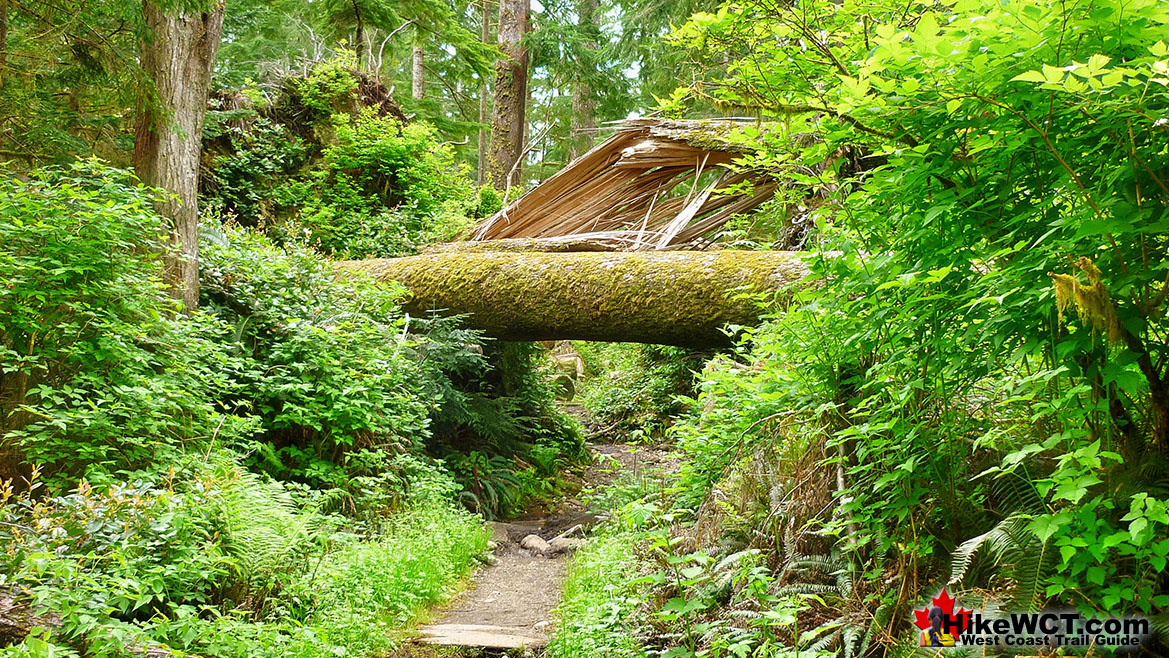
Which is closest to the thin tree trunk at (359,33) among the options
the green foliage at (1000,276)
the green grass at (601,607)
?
the green grass at (601,607)

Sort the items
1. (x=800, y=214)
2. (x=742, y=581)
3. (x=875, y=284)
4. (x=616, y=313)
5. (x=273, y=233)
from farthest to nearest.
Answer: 1. (x=273, y=233)
2. (x=800, y=214)
3. (x=616, y=313)
4. (x=742, y=581)
5. (x=875, y=284)

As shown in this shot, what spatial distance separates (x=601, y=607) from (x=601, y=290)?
12.6 feet

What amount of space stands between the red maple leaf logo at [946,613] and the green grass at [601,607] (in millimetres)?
1310

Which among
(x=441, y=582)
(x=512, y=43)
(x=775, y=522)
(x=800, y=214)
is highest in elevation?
(x=512, y=43)

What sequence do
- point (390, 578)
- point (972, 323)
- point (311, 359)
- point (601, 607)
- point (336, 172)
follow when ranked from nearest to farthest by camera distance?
1. point (972, 323)
2. point (601, 607)
3. point (390, 578)
4. point (311, 359)
5. point (336, 172)

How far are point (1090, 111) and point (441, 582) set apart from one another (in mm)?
4976

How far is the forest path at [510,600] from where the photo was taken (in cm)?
423

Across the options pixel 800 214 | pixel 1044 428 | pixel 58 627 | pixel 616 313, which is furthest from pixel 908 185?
pixel 800 214

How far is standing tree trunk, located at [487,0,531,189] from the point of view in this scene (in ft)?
51.0

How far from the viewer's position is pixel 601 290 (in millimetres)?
7461

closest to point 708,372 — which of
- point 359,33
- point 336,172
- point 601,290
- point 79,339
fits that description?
point 601,290

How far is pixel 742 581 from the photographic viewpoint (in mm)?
3629

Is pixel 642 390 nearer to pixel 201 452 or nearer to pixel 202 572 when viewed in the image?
pixel 201 452

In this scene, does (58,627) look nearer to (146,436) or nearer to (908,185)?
(146,436)
